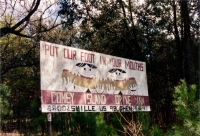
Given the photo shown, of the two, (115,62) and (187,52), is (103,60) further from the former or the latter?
(187,52)

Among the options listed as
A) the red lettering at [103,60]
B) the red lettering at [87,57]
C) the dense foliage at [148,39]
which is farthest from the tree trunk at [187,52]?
the red lettering at [87,57]

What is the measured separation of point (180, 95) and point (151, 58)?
7.67m

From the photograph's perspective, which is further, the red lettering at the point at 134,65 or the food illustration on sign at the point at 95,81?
the red lettering at the point at 134,65

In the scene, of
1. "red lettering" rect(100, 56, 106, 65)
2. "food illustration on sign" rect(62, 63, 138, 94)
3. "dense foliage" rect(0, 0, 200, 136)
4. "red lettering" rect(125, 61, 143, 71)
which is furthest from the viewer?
"dense foliage" rect(0, 0, 200, 136)

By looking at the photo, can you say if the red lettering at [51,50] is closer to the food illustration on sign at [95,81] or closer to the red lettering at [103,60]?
the food illustration on sign at [95,81]

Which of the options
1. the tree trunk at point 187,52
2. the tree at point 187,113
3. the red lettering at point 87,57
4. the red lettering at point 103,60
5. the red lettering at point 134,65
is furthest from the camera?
the tree trunk at point 187,52

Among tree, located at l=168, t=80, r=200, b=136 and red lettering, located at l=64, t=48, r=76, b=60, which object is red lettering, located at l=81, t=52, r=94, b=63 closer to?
red lettering, located at l=64, t=48, r=76, b=60

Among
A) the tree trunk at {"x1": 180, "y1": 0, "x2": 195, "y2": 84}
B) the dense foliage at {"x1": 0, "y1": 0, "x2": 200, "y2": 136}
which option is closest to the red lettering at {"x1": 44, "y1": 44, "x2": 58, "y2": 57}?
the dense foliage at {"x1": 0, "y1": 0, "x2": 200, "y2": 136}

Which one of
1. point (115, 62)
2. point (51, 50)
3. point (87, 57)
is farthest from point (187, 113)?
point (115, 62)

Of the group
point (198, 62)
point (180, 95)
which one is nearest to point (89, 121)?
point (180, 95)

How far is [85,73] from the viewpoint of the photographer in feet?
14.1

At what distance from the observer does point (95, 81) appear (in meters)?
4.40

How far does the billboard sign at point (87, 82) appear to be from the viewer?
3773 mm

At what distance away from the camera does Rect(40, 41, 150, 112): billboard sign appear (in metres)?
3.77
